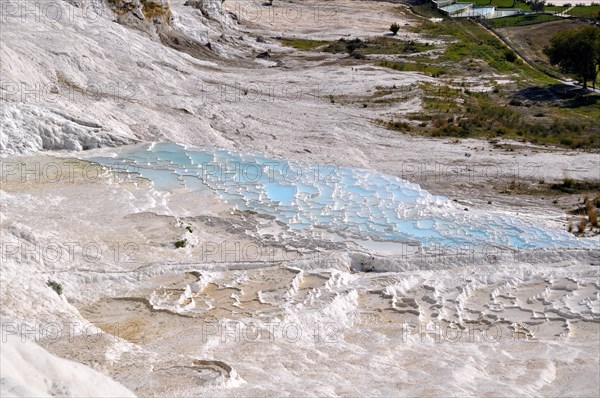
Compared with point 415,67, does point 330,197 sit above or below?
below

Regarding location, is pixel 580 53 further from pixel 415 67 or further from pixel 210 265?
pixel 210 265

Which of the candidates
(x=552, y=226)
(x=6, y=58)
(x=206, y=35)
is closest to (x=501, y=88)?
(x=206, y=35)

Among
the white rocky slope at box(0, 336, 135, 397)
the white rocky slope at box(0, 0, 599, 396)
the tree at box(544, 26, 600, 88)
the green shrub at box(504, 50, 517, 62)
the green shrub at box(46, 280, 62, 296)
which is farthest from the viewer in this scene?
the green shrub at box(504, 50, 517, 62)

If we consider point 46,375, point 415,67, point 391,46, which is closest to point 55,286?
point 46,375

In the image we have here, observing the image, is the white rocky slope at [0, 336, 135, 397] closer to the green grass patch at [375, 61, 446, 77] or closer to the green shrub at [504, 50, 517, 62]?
the green grass patch at [375, 61, 446, 77]

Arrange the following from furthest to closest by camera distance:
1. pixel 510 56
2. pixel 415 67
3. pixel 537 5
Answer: pixel 537 5
pixel 510 56
pixel 415 67

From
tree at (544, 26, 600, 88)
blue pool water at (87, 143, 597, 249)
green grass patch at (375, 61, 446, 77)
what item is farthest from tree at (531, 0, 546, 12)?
blue pool water at (87, 143, 597, 249)
